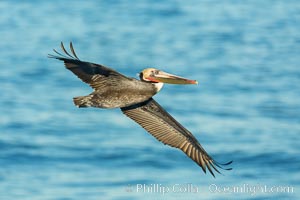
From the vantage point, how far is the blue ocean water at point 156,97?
15703 millimetres

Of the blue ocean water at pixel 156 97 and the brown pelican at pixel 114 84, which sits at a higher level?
the blue ocean water at pixel 156 97

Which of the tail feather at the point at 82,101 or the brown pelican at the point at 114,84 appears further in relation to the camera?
the brown pelican at the point at 114,84

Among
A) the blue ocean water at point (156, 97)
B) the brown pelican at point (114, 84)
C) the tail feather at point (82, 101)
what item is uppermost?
the blue ocean water at point (156, 97)

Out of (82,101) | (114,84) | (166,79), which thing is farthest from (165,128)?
(82,101)

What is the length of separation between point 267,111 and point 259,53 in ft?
18.9

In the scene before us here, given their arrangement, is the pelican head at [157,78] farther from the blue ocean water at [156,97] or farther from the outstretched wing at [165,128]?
the blue ocean water at [156,97]

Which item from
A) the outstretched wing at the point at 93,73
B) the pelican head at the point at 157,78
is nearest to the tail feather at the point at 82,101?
the outstretched wing at the point at 93,73

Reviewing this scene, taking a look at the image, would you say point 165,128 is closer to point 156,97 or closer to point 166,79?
point 166,79

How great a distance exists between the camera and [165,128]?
1017cm

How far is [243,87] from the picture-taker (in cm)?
2123

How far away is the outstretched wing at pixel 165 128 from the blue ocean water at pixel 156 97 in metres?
4.35

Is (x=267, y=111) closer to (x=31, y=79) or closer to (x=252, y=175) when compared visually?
(x=252, y=175)

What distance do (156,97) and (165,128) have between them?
930 cm

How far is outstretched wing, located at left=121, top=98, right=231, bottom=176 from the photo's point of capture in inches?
396
